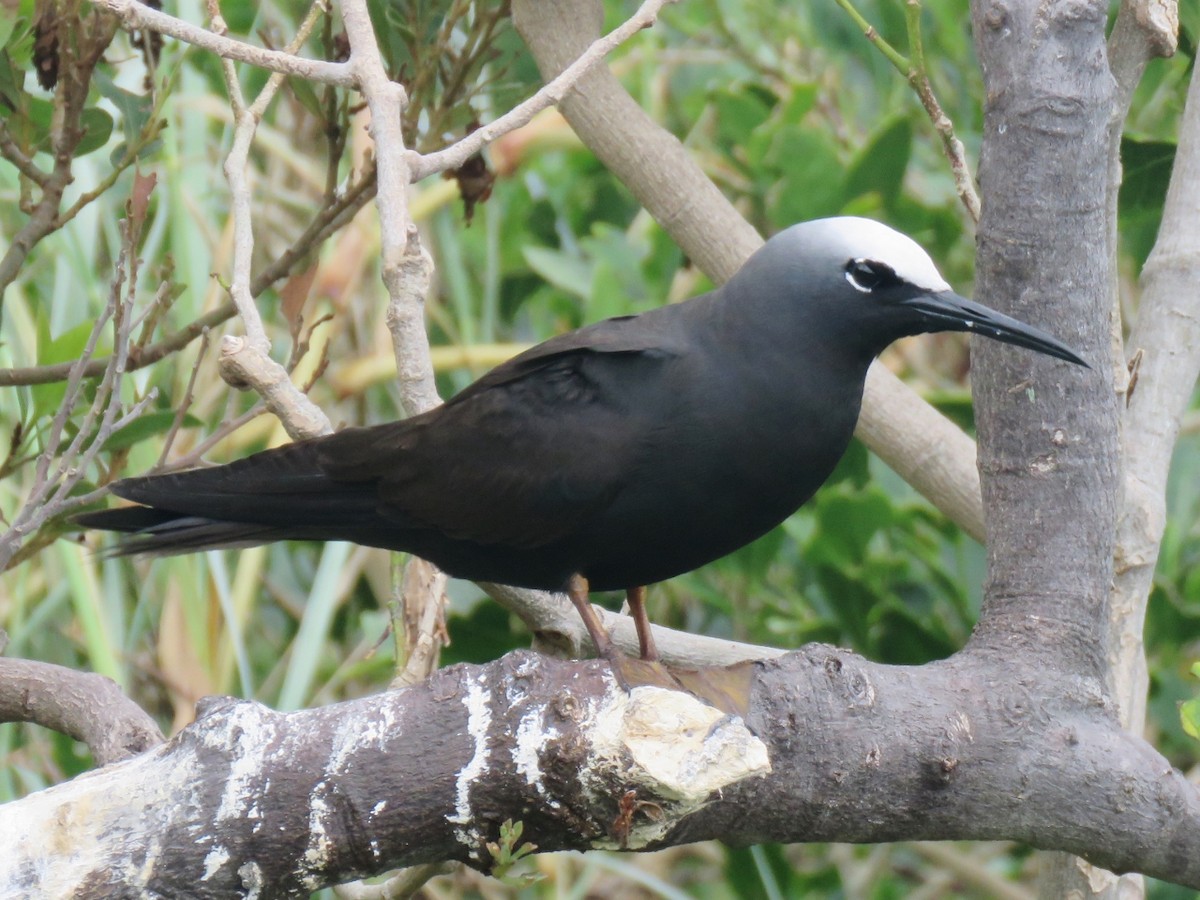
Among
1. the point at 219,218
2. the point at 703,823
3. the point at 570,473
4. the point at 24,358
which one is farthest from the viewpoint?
the point at 219,218

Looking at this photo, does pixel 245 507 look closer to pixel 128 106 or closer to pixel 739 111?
pixel 128 106

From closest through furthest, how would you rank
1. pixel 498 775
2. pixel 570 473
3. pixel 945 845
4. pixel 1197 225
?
pixel 498 775, pixel 570 473, pixel 1197 225, pixel 945 845

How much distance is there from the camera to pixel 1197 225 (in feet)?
7.41

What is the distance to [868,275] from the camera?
2.02m

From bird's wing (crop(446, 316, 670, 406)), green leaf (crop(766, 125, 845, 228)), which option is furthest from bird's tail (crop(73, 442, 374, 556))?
green leaf (crop(766, 125, 845, 228))

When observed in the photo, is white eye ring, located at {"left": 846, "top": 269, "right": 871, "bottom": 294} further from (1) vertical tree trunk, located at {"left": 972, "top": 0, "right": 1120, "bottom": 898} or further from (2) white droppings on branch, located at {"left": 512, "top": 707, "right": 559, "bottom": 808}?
Result: (2) white droppings on branch, located at {"left": 512, "top": 707, "right": 559, "bottom": 808}

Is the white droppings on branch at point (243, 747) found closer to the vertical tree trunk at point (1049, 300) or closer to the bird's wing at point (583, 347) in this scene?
the bird's wing at point (583, 347)

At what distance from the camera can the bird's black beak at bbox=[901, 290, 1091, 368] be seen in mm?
1874

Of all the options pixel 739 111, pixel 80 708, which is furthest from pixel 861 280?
pixel 739 111

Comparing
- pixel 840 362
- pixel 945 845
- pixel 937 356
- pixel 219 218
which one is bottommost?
pixel 945 845

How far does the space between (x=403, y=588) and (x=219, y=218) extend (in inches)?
86.0

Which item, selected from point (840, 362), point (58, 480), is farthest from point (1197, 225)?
point (58, 480)

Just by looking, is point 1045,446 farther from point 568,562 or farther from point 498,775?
point 498,775

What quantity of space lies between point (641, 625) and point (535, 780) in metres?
0.76
